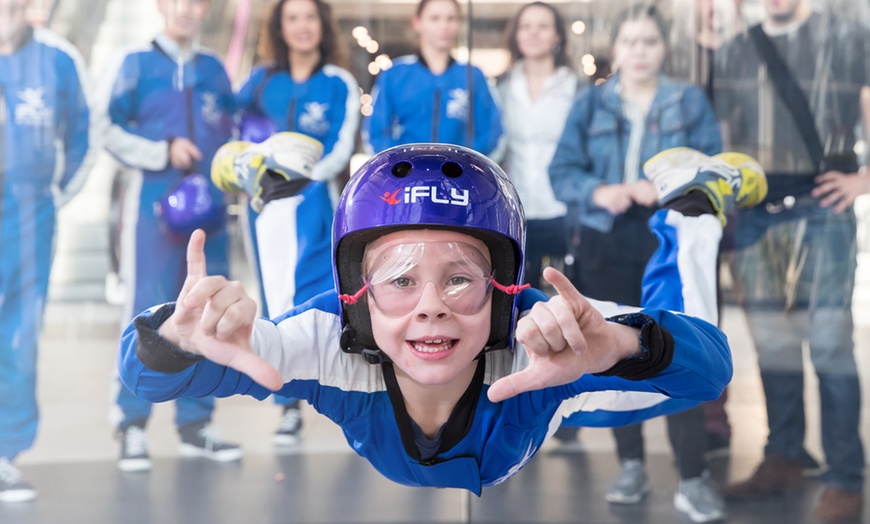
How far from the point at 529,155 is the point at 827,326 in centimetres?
131

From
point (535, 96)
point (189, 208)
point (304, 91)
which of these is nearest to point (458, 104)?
point (535, 96)

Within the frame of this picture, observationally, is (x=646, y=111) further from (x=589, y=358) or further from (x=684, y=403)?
(x=589, y=358)

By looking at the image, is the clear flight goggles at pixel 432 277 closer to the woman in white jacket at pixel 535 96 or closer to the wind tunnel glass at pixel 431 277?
the wind tunnel glass at pixel 431 277

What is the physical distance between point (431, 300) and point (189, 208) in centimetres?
216

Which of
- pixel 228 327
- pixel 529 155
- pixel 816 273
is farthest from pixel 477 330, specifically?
pixel 816 273

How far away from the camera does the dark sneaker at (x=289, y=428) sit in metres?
3.68

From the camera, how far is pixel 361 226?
1.78 metres

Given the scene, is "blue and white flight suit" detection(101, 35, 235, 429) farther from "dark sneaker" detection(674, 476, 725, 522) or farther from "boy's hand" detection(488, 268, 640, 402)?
"boy's hand" detection(488, 268, 640, 402)

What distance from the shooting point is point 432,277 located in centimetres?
173

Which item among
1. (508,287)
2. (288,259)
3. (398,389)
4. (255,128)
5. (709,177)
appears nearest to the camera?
(508,287)

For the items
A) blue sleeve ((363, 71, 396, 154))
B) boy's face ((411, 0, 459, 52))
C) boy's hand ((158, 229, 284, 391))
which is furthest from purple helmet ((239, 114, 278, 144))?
boy's hand ((158, 229, 284, 391))

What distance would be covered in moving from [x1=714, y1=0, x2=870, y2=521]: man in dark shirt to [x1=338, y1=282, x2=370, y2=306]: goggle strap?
2.19m

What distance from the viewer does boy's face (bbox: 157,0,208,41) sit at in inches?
145

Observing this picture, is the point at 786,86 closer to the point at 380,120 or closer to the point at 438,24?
the point at 438,24
